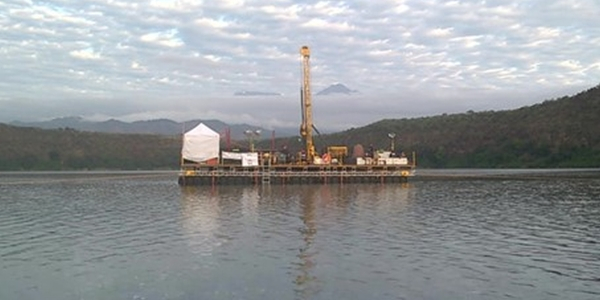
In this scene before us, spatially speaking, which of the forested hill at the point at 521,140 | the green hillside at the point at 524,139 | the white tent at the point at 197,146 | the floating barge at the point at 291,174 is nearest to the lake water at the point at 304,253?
the white tent at the point at 197,146

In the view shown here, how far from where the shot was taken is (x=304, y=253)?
28438 mm

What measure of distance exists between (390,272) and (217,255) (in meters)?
7.91

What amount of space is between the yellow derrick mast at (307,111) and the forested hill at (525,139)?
7067cm

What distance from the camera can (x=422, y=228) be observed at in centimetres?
3766

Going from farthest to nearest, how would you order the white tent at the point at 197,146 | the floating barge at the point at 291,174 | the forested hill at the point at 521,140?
the forested hill at the point at 521,140 → the floating barge at the point at 291,174 → the white tent at the point at 197,146

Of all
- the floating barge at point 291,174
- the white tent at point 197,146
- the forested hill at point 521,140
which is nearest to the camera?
the white tent at point 197,146

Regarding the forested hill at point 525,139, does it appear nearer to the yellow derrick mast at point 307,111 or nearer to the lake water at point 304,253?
the yellow derrick mast at point 307,111

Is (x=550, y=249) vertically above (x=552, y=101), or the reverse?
(x=552, y=101)

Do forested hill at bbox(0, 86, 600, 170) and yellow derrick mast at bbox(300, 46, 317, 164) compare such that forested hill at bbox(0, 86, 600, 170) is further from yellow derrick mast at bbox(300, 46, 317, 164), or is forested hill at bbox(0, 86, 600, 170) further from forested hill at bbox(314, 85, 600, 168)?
yellow derrick mast at bbox(300, 46, 317, 164)

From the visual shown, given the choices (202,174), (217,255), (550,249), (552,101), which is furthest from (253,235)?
(552,101)

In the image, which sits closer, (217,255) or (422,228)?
(217,255)

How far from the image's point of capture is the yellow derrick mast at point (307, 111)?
108m

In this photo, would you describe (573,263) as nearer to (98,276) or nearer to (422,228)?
(422,228)

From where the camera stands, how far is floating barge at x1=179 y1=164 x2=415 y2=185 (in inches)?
3821
